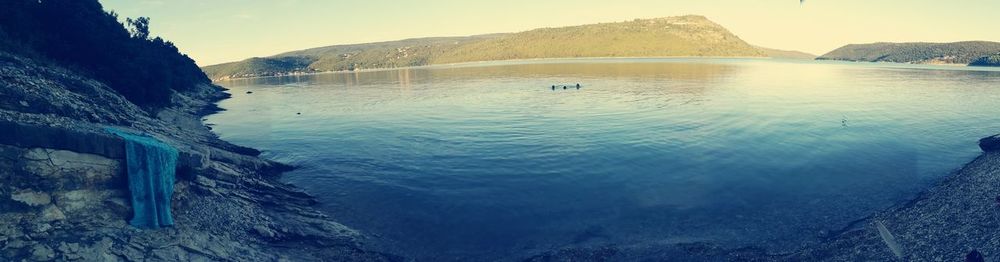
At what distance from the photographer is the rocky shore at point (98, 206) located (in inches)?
666

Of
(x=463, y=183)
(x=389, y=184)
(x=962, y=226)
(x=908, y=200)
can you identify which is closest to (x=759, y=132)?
(x=908, y=200)

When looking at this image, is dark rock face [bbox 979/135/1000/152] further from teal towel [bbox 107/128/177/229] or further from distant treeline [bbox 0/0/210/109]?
distant treeline [bbox 0/0/210/109]

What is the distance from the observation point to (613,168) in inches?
1416

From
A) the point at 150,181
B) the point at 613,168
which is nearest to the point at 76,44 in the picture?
the point at 150,181

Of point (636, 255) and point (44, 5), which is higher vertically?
point (44, 5)

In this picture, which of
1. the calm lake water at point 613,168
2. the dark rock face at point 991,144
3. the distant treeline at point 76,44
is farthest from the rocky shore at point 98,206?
the dark rock face at point 991,144

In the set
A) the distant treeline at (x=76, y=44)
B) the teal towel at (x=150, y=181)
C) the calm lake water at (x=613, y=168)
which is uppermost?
the distant treeline at (x=76, y=44)

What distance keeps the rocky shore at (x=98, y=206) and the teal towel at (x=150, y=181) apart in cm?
40

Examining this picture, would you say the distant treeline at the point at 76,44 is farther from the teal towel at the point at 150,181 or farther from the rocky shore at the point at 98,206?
the teal towel at the point at 150,181

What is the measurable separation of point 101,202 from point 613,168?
1196 inches

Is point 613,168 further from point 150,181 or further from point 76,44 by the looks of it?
point 76,44

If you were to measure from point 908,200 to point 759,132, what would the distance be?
884 inches

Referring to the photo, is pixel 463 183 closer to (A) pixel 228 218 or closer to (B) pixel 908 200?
(A) pixel 228 218

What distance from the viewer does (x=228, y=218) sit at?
74.1ft
